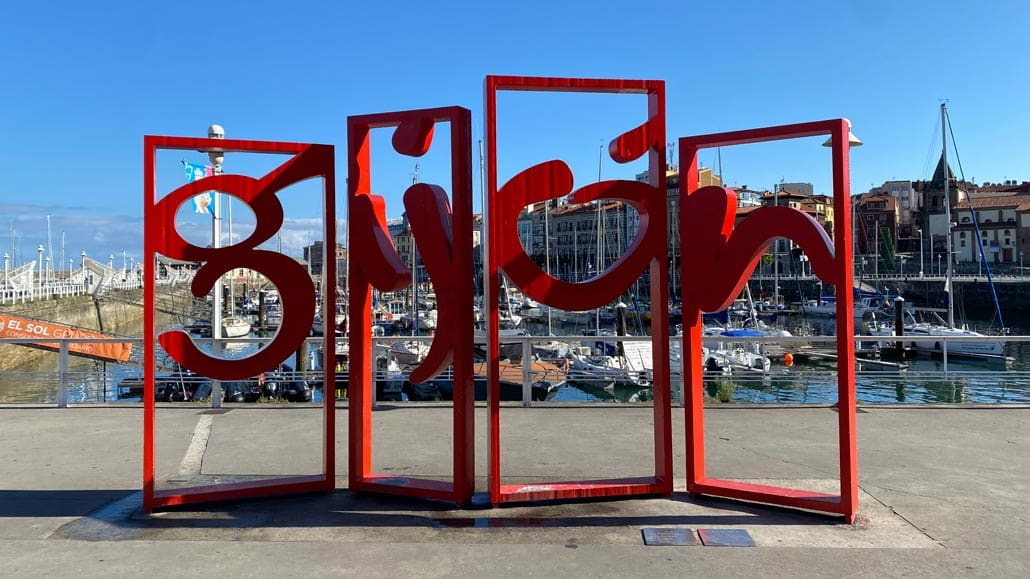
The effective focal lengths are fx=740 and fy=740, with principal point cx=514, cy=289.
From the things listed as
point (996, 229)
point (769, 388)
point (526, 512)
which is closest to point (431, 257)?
point (526, 512)

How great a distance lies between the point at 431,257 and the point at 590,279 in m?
1.35

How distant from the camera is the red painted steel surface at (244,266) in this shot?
6.08 m

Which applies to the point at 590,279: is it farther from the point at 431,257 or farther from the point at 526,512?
the point at 526,512

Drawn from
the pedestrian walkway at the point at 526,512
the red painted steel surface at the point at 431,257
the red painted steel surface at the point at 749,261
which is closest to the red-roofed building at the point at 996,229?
the pedestrian walkway at the point at 526,512

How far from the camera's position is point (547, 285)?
6.12m

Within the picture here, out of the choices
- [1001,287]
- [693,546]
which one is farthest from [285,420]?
[1001,287]

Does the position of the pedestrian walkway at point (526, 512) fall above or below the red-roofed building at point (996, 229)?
below

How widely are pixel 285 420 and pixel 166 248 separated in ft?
15.4

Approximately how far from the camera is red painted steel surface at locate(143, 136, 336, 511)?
6082 millimetres

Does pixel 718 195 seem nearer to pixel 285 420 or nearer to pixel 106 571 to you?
pixel 106 571

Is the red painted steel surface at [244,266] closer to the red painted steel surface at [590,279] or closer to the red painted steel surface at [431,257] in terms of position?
the red painted steel surface at [431,257]

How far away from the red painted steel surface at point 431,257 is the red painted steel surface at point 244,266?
281mm

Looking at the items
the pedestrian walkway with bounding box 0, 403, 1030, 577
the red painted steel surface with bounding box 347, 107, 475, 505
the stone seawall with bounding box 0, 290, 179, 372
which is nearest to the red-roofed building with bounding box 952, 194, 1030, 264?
the stone seawall with bounding box 0, 290, 179, 372

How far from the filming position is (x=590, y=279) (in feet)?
19.6
